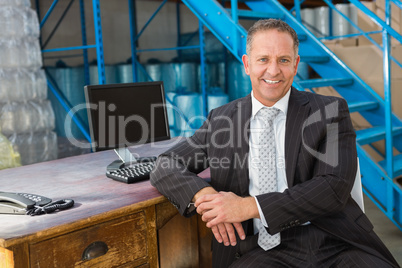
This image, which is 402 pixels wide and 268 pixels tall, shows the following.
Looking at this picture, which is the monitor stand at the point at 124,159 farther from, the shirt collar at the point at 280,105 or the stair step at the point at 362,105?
the stair step at the point at 362,105

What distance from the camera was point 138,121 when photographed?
2.29 meters

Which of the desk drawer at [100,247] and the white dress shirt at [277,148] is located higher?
the white dress shirt at [277,148]

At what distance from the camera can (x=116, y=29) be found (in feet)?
19.8

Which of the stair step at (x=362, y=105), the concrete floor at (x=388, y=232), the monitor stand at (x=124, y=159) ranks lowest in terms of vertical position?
the concrete floor at (x=388, y=232)

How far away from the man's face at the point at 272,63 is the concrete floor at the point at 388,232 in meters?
1.83

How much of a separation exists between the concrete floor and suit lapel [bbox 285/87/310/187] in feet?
5.61

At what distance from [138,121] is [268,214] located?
97cm

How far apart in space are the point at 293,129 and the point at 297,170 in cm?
16

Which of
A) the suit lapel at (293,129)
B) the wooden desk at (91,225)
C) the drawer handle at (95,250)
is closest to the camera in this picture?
the wooden desk at (91,225)

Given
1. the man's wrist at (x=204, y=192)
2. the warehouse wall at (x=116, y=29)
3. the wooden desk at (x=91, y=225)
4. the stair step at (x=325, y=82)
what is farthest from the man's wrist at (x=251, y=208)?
the warehouse wall at (x=116, y=29)

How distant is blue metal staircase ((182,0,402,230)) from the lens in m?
3.02

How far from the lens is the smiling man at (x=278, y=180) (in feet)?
5.26

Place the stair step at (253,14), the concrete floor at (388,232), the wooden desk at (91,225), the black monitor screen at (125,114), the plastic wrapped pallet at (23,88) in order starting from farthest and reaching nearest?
the plastic wrapped pallet at (23,88)
the stair step at (253,14)
the concrete floor at (388,232)
the black monitor screen at (125,114)
the wooden desk at (91,225)

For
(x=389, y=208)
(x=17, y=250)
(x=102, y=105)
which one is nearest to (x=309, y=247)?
(x=17, y=250)
